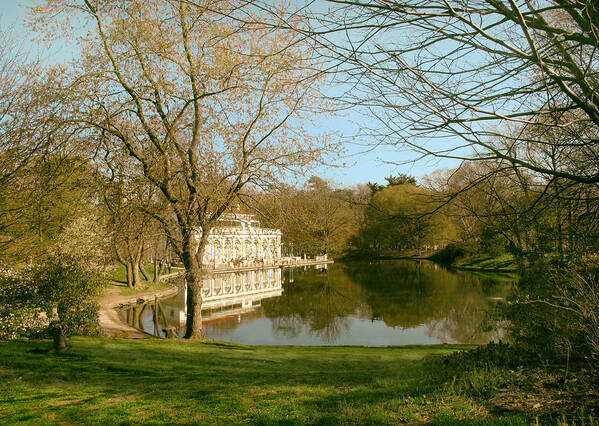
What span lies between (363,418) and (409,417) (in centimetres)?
36

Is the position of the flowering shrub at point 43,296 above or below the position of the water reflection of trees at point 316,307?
above

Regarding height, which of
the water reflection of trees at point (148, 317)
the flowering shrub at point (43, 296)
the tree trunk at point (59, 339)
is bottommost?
the water reflection of trees at point (148, 317)

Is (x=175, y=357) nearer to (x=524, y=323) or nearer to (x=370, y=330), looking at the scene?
(x=524, y=323)

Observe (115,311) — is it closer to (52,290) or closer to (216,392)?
(52,290)

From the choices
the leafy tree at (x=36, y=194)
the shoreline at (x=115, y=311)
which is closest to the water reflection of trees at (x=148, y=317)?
the shoreline at (x=115, y=311)

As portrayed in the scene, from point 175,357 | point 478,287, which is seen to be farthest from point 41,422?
point 478,287

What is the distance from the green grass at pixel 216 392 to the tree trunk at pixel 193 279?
230 cm

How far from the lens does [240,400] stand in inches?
161

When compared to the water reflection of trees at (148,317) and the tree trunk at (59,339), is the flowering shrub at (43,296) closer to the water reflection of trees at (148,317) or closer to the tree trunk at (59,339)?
the tree trunk at (59,339)

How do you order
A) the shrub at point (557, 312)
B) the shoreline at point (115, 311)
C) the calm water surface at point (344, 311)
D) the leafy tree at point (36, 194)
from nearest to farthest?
the shrub at point (557, 312) → the leafy tree at point (36, 194) → the shoreline at point (115, 311) → the calm water surface at point (344, 311)

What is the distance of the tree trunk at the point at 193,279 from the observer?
952 cm

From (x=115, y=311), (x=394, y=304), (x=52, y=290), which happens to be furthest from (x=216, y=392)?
(x=394, y=304)

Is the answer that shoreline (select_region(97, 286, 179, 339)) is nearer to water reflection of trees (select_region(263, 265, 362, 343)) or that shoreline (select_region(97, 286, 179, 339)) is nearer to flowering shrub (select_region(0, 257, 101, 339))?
flowering shrub (select_region(0, 257, 101, 339))

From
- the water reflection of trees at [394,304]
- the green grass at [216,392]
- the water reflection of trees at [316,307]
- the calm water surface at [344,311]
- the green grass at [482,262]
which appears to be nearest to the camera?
the green grass at [216,392]
